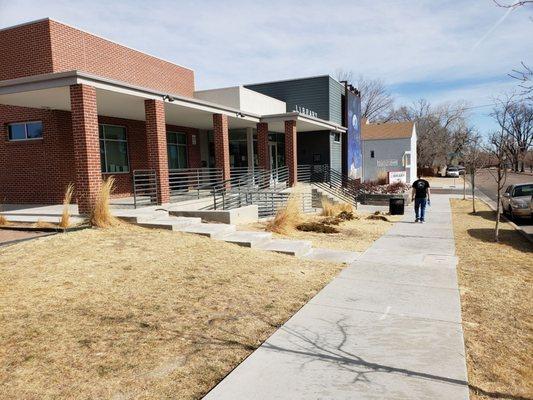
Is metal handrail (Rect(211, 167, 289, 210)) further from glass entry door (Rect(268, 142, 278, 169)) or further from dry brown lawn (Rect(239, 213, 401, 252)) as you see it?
glass entry door (Rect(268, 142, 278, 169))

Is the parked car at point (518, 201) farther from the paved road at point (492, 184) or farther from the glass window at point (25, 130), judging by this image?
the glass window at point (25, 130)

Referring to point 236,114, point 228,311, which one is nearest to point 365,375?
point 228,311

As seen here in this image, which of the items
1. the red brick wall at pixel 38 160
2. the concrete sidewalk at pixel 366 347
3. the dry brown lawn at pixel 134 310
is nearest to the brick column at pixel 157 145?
the red brick wall at pixel 38 160

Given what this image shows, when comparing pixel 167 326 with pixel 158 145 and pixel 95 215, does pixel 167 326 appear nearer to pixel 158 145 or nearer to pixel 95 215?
pixel 95 215

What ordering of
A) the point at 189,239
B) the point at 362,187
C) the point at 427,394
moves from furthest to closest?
the point at 362,187, the point at 189,239, the point at 427,394

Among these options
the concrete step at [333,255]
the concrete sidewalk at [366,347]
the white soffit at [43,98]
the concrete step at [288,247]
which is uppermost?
the white soffit at [43,98]

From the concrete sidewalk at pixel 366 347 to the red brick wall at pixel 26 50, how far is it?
1203cm

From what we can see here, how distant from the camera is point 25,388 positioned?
3.46 metres

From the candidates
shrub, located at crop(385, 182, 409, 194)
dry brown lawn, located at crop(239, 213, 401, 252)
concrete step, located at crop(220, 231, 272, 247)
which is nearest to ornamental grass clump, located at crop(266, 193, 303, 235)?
dry brown lawn, located at crop(239, 213, 401, 252)

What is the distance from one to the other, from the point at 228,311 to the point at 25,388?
2362 mm

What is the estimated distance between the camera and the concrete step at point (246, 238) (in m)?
9.01

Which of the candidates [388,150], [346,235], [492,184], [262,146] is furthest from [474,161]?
[492,184]

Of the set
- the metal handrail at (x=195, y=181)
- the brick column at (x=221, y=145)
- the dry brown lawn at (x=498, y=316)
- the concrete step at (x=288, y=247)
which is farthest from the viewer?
the brick column at (x=221, y=145)

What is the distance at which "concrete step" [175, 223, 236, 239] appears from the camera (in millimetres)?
9273
